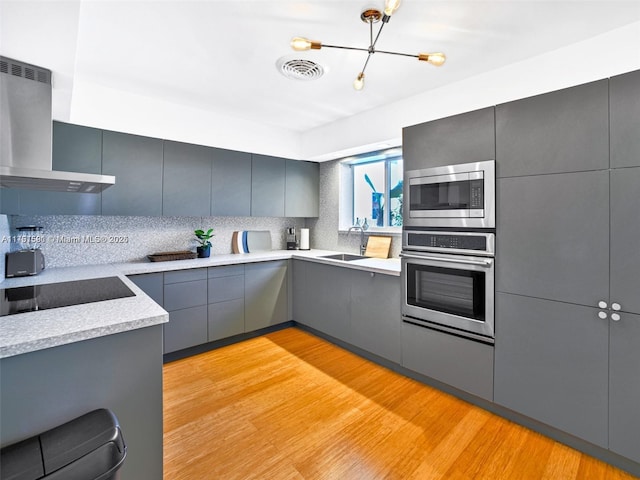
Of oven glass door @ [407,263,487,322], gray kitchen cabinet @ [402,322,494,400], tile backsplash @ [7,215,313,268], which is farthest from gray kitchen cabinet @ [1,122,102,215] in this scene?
gray kitchen cabinet @ [402,322,494,400]

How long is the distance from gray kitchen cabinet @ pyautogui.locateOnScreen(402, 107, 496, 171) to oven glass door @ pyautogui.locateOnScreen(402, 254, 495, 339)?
2.32 ft

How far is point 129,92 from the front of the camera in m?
2.88

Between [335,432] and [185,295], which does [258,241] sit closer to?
[185,295]

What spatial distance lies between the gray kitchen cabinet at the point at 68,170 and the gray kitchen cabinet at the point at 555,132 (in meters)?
3.12

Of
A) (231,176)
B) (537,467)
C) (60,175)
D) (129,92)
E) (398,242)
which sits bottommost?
Answer: (537,467)

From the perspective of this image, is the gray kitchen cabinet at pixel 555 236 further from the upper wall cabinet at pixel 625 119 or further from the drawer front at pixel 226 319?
the drawer front at pixel 226 319

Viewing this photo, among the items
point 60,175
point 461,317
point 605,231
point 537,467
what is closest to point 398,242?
point 461,317

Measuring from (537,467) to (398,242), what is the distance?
6.91ft

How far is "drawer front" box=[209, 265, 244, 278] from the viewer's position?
305 centimetres

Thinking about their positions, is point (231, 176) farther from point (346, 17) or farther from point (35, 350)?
point (35, 350)

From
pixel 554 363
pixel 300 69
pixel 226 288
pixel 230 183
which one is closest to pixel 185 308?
pixel 226 288

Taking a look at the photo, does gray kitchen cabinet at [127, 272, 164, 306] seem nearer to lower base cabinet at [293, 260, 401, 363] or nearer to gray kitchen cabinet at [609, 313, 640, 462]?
lower base cabinet at [293, 260, 401, 363]

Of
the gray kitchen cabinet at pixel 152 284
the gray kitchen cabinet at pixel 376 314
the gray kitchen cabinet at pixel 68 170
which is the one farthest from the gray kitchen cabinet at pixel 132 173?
the gray kitchen cabinet at pixel 376 314

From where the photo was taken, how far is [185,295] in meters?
2.87
